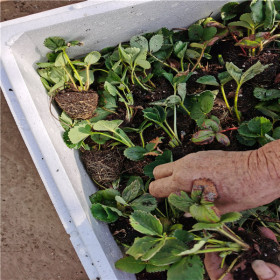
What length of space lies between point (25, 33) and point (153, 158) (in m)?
0.53

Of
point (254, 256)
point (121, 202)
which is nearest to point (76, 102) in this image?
point (121, 202)

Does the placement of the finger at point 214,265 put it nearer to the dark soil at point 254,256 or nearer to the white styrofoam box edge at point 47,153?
the dark soil at point 254,256

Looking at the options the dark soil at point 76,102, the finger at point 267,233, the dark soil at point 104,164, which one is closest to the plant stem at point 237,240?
the finger at point 267,233

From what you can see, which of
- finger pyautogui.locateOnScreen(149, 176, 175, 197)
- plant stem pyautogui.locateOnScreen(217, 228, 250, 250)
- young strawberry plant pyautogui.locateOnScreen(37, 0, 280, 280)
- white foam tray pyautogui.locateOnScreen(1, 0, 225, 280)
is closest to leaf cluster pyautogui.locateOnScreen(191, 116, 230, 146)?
young strawberry plant pyautogui.locateOnScreen(37, 0, 280, 280)

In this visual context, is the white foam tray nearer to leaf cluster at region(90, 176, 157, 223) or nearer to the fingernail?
leaf cluster at region(90, 176, 157, 223)

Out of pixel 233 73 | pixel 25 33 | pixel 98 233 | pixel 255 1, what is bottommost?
pixel 98 233

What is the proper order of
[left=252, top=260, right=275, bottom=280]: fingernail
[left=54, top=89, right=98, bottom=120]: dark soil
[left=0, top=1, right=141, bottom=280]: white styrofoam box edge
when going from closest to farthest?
[left=252, top=260, right=275, bottom=280]: fingernail, [left=0, top=1, right=141, bottom=280]: white styrofoam box edge, [left=54, top=89, right=98, bottom=120]: dark soil

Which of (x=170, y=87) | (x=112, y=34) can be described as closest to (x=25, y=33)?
(x=112, y=34)

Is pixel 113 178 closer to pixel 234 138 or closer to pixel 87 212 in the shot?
pixel 87 212

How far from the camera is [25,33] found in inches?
33.6

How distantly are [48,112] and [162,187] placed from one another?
0.42 metres

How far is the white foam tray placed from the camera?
85 cm

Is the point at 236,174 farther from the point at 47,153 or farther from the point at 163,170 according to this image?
the point at 47,153

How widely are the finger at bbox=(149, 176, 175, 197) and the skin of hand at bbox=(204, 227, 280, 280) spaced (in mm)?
200
